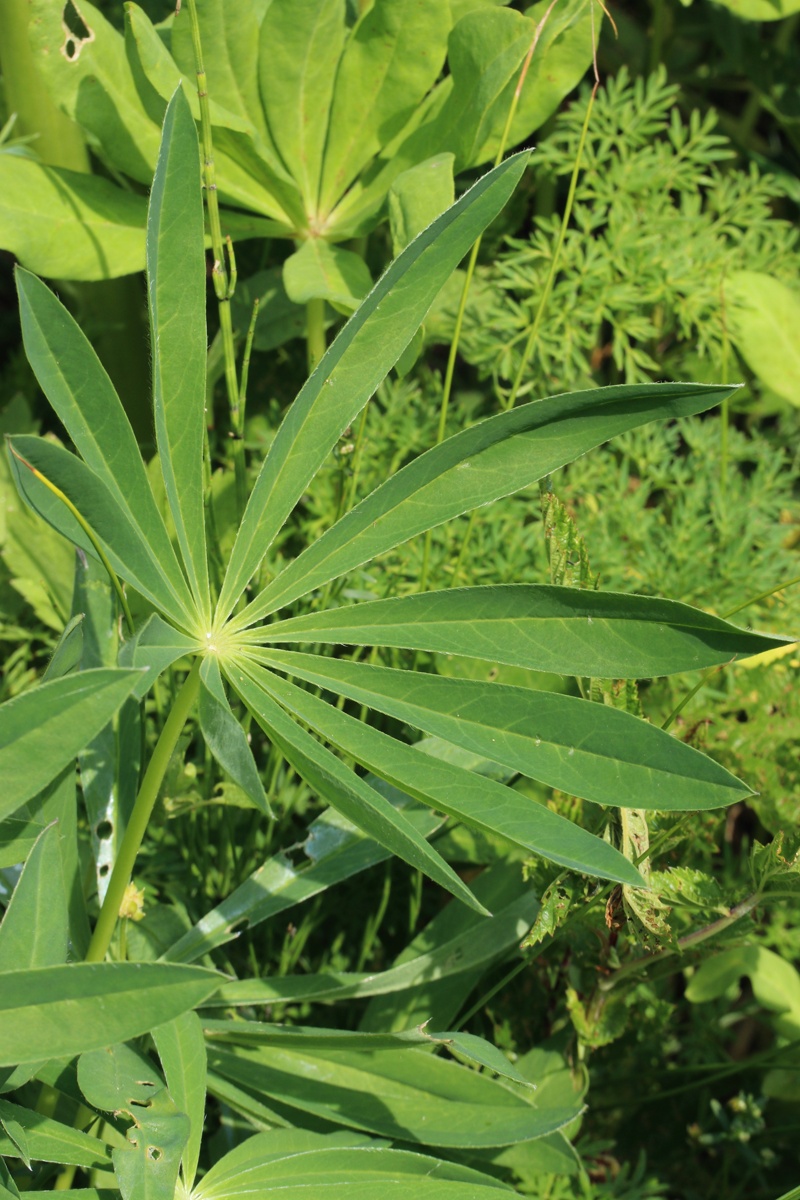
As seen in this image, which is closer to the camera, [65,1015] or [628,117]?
[65,1015]

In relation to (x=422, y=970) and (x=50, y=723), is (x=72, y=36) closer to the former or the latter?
(x=50, y=723)

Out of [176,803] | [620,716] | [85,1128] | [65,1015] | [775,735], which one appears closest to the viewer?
[65,1015]

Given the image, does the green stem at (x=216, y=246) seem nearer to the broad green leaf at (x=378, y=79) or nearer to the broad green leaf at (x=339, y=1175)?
the broad green leaf at (x=378, y=79)

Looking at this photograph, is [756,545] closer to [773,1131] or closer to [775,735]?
[775,735]

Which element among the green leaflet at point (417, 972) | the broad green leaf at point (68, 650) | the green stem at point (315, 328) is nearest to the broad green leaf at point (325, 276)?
the green stem at point (315, 328)

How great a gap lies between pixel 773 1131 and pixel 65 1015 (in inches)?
36.2

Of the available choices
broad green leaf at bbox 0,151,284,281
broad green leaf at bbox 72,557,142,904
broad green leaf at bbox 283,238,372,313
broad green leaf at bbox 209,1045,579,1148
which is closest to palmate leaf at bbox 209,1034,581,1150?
broad green leaf at bbox 209,1045,579,1148

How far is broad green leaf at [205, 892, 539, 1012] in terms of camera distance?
103 cm

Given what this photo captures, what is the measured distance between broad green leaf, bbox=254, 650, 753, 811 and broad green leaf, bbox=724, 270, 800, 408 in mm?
914

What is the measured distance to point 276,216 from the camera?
48.8 inches

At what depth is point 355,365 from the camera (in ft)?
2.72

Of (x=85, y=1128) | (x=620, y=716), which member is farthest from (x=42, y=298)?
(x=85, y=1128)

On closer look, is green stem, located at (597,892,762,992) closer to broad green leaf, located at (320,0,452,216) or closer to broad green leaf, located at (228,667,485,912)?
broad green leaf, located at (228,667,485,912)

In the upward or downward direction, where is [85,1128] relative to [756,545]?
downward
